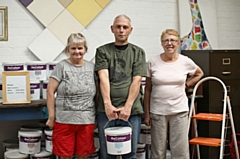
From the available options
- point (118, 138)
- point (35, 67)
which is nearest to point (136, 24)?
point (35, 67)

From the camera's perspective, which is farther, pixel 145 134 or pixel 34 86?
pixel 145 134

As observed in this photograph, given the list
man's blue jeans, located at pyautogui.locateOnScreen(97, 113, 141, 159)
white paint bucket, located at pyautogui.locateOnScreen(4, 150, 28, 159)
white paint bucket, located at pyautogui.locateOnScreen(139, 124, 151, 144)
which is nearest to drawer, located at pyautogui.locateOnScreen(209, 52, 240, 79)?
white paint bucket, located at pyautogui.locateOnScreen(139, 124, 151, 144)

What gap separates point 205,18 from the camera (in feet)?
17.0

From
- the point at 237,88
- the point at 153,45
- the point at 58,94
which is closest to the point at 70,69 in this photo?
the point at 58,94

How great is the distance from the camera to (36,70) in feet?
13.2

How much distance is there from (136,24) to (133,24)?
0.04m

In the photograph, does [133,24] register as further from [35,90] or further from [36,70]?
[35,90]

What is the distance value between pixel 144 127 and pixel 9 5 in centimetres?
195

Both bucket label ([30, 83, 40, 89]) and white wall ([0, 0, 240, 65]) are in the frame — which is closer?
bucket label ([30, 83, 40, 89])

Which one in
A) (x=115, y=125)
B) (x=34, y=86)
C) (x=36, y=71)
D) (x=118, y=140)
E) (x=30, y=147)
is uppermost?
(x=36, y=71)

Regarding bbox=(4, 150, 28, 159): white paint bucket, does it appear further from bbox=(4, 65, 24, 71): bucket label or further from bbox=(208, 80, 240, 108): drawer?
bbox=(208, 80, 240, 108): drawer

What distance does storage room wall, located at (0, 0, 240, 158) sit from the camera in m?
4.32

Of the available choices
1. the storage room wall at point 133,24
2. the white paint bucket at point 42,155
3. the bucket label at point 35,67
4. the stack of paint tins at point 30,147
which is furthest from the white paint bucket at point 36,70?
the white paint bucket at point 42,155

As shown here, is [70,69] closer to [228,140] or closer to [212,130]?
[212,130]
